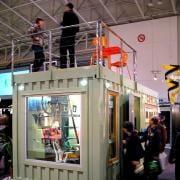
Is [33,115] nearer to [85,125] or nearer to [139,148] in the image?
[85,125]

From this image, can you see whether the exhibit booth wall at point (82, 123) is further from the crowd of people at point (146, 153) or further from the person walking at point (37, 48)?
the person walking at point (37, 48)

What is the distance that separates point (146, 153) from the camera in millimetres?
6895

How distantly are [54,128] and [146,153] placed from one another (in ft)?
6.83

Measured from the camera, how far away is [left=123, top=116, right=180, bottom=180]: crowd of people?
6305 mm

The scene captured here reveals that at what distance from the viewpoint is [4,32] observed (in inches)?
766

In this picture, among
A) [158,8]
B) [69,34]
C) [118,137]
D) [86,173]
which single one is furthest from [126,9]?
[86,173]

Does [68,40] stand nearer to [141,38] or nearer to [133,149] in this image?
[133,149]

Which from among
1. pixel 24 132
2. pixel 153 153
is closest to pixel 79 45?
pixel 24 132

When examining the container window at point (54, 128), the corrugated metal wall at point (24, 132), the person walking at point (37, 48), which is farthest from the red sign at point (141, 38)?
the container window at point (54, 128)

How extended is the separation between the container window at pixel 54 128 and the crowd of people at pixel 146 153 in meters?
1.04

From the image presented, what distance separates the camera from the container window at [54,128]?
20.8ft

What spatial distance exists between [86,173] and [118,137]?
1.28 m

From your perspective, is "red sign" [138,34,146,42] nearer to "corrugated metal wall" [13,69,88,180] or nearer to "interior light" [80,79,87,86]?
"corrugated metal wall" [13,69,88,180]

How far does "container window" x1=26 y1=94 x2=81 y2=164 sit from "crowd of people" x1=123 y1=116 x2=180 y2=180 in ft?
3.40
